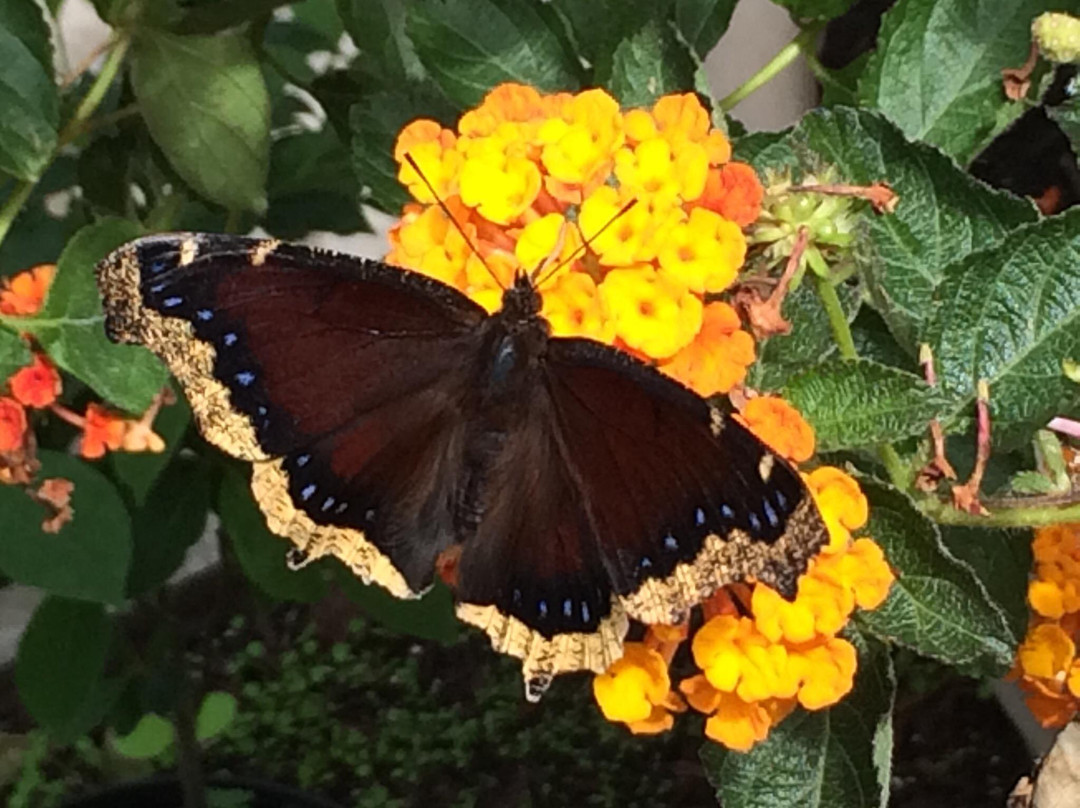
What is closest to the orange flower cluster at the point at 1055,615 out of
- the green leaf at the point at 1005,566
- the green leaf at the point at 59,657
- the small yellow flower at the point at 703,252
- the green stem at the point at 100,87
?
the green leaf at the point at 1005,566

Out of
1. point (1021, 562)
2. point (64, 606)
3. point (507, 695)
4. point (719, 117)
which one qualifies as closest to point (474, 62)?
point (719, 117)

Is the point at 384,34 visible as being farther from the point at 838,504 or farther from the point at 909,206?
the point at 838,504

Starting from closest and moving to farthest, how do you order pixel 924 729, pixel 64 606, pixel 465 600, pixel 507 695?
pixel 465 600 < pixel 64 606 < pixel 924 729 < pixel 507 695

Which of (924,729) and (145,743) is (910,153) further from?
(145,743)

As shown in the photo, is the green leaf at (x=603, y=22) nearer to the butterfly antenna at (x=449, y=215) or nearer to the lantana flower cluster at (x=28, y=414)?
the butterfly antenna at (x=449, y=215)

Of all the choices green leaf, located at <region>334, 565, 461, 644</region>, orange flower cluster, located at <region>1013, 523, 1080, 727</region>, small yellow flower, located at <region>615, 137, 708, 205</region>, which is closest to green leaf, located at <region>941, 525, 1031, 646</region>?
orange flower cluster, located at <region>1013, 523, 1080, 727</region>

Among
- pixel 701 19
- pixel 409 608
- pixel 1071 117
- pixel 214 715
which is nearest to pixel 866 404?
pixel 1071 117

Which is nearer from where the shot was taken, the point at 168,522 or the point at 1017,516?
the point at 1017,516
